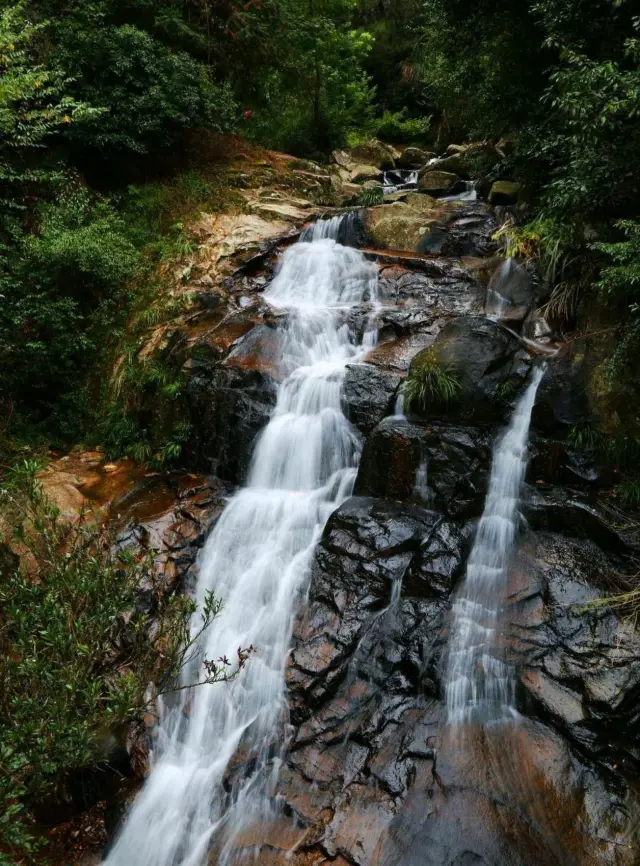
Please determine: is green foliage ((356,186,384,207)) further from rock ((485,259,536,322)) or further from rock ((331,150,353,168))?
rock ((485,259,536,322))

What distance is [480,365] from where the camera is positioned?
6.70 m

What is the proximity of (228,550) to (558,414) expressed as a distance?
444 cm

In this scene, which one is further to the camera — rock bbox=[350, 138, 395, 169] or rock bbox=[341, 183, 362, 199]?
rock bbox=[350, 138, 395, 169]

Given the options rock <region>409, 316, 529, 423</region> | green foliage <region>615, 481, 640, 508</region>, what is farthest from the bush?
green foliage <region>615, 481, 640, 508</region>

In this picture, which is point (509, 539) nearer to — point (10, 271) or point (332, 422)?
point (332, 422)

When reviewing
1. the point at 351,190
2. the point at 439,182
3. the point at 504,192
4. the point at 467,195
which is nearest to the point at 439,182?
the point at 439,182

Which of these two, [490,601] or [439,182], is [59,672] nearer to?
[490,601]

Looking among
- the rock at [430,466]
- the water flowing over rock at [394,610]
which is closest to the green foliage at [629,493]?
the water flowing over rock at [394,610]

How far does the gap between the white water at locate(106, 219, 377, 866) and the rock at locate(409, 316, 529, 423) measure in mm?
1503

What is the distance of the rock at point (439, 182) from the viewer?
43.9ft

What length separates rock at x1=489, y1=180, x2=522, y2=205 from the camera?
1085cm

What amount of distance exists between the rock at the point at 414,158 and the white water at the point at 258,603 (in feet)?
34.7

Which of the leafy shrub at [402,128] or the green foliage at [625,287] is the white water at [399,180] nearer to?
the leafy shrub at [402,128]

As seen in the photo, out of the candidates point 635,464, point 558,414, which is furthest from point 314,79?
point 635,464
